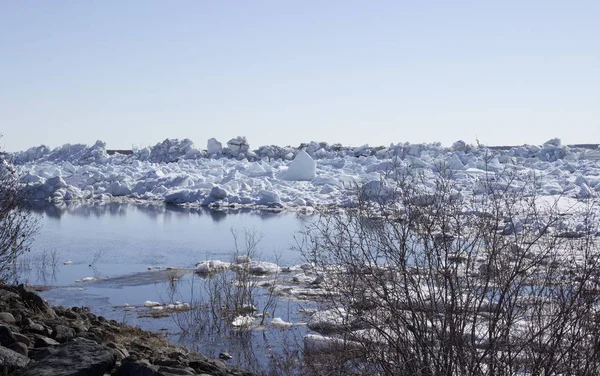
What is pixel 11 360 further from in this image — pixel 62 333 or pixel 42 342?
pixel 62 333

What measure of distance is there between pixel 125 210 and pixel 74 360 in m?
20.2

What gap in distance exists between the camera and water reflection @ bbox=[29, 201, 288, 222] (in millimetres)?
22500

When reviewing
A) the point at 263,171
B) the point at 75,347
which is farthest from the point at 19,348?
the point at 263,171

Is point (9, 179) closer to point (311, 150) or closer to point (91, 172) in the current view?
point (91, 172)

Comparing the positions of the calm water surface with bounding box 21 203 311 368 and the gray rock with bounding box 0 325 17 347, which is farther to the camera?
the calm water surface with bounding box 21 203 311 368

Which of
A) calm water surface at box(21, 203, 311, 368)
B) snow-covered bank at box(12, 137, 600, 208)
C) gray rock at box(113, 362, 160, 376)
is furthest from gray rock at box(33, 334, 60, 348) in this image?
snow-covered bank at box(12, 137, 600, 208)

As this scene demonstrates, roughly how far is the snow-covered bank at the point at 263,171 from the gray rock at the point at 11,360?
16.6 metres

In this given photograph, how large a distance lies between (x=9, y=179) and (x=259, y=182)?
65.7 ft

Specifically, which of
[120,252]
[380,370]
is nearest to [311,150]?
[120,252]

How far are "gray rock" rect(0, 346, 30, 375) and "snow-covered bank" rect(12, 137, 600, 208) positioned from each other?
16617mm

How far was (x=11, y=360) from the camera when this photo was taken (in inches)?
181

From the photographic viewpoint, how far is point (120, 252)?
14.8m

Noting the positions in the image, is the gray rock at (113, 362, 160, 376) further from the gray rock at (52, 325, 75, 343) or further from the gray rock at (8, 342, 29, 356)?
the gray rock at (52, 325, 75, 343)

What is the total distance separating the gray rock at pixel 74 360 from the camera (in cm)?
445
